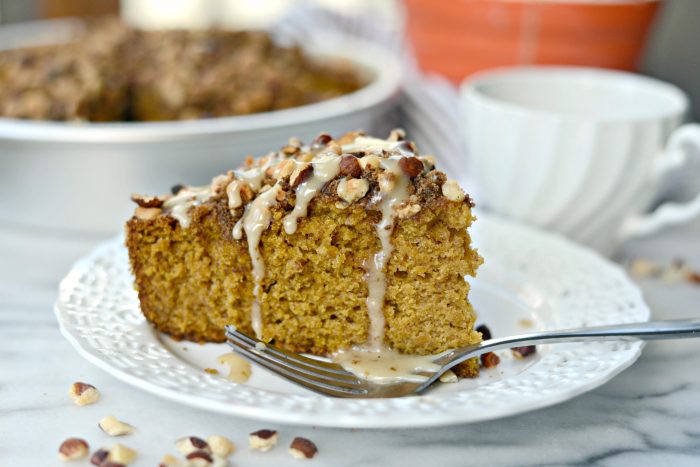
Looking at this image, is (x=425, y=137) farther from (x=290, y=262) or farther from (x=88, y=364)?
(x=88, y=364)

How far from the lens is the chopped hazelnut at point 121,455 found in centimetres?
109

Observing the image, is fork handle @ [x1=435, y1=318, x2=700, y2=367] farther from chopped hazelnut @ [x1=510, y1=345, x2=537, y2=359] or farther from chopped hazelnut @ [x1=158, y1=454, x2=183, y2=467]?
chopped hazelnut @ [x1=158, y1=454, x2=183, y2=467]

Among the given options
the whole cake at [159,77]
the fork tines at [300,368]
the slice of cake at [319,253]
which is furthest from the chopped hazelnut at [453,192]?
the whole cake at [159,77]

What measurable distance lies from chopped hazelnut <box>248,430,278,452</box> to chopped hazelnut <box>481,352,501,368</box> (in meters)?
0.41

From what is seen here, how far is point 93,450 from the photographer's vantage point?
113 centimetres

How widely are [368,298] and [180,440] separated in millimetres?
424

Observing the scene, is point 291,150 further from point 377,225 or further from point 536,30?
Answer: point 536,30

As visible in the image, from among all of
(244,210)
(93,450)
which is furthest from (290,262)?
(93,450)

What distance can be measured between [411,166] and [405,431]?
440mm

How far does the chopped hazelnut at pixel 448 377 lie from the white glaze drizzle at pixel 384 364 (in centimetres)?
2

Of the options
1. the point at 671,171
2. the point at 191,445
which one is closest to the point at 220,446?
the point at 191,445

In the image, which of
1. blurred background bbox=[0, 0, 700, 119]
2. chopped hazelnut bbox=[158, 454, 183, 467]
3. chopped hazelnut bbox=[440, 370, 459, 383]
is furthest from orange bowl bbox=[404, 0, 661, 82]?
chopped hazelnut bbox=[158, 454, 183, 467]

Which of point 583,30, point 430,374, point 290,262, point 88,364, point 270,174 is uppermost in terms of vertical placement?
point 583,30

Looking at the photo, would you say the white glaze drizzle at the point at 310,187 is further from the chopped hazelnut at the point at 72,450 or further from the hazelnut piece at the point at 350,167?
the chopped hazelnut at the point at 72,450
